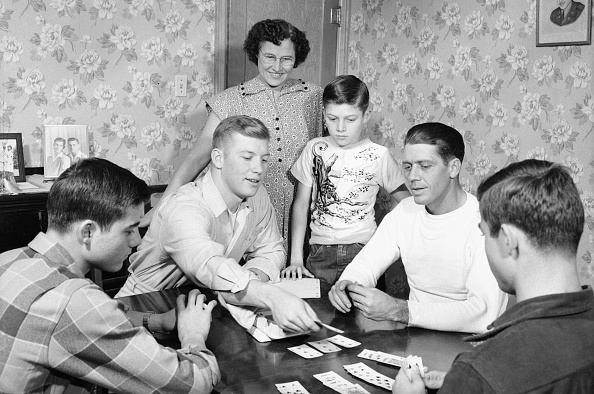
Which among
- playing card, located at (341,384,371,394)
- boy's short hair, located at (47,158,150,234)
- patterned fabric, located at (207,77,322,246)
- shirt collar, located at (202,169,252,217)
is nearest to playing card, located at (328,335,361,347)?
playing card, located at (341,384,371,394)

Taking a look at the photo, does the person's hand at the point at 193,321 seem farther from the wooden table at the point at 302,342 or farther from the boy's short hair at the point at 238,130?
the boy's short hair at the point at 238,130

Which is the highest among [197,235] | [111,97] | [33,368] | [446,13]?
[446,13]

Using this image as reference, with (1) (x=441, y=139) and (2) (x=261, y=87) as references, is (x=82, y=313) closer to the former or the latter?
(1) (x=441, y=139)

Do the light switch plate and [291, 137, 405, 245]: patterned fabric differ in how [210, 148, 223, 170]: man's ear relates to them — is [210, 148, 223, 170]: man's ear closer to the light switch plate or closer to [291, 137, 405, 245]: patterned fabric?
[291, 137, 405, 245]: patterned fabric

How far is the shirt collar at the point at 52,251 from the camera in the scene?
4.89 ft

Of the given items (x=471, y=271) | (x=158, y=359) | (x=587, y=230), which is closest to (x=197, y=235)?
(x=158, y=359)

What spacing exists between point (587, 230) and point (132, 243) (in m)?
2.48

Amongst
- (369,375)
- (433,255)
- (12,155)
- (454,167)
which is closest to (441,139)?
(454,167)

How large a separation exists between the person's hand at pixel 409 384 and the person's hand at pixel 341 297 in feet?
1.89

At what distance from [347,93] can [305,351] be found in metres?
1.50

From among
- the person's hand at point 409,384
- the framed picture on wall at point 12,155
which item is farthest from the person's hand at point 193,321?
the framed picture on wall at point 12,155

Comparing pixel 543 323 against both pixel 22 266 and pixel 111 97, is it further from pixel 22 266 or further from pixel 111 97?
pixel 111 97

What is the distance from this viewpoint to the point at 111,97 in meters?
3.72

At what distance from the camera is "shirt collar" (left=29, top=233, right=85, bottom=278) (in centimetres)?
149
